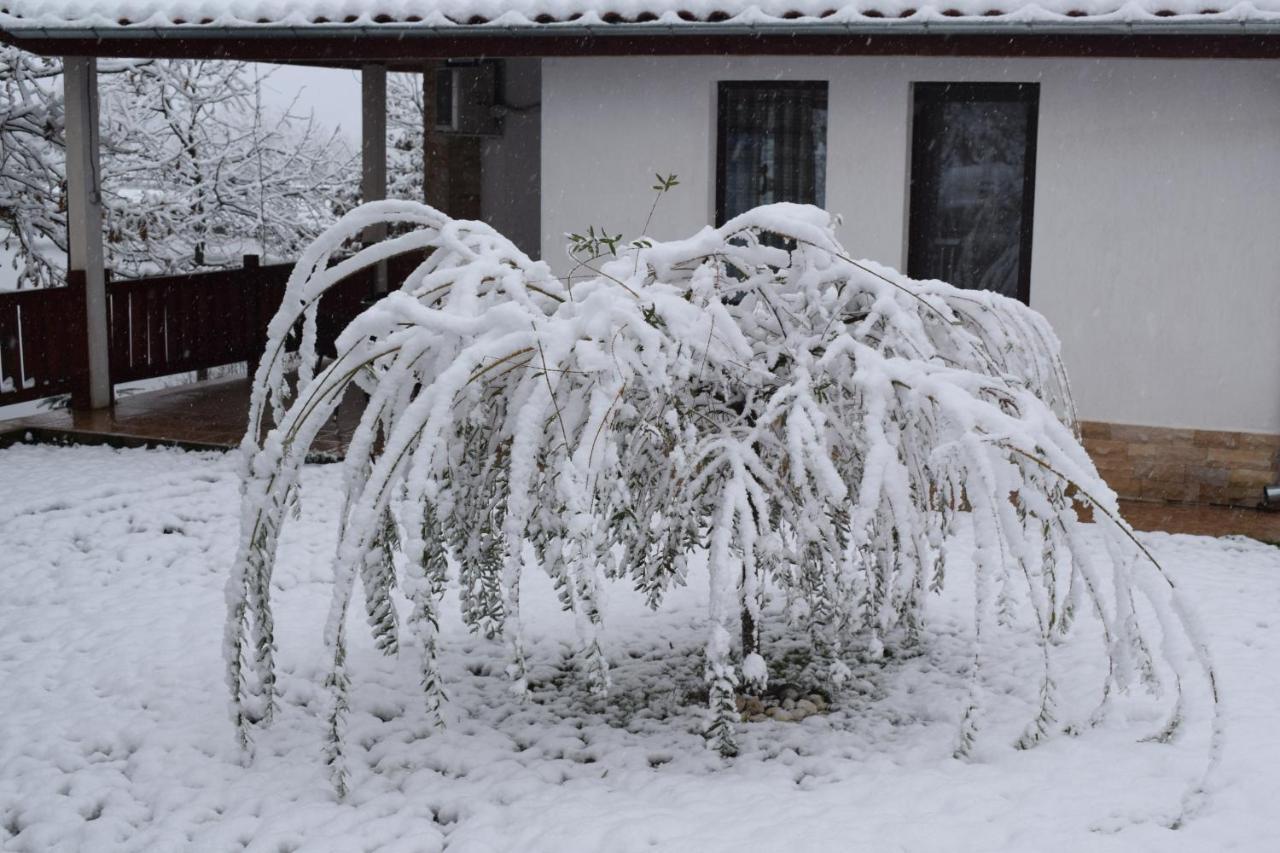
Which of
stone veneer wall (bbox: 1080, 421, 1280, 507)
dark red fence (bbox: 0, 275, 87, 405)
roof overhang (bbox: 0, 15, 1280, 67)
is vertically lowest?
stone veneer wall (bbox: 1080, 421, 1280, 507)

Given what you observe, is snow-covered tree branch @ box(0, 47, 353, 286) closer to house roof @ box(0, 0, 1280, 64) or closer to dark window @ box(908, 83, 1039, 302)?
house roof @ box(0, 0, 1280, 64)

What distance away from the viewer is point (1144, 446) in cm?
882

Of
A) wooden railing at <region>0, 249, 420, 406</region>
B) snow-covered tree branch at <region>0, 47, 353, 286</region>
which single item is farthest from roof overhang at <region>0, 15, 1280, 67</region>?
snow-covered tree branch at <region>0, 47, 353, 286</region>

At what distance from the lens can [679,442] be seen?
450 centimetres

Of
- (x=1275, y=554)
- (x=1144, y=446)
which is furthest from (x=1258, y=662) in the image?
(x=1144, y=446)

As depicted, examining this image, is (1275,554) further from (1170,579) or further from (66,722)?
(66,722)

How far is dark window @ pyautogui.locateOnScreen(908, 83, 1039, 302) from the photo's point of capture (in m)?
9.02

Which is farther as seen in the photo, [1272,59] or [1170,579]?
[1272,59]

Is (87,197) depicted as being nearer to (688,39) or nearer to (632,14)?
(632,14)

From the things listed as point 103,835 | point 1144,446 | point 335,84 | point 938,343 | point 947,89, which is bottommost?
point 103,835

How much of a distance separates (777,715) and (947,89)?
5117mm

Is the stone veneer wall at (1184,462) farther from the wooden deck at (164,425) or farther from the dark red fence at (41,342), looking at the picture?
the dark red fence at (41,342)

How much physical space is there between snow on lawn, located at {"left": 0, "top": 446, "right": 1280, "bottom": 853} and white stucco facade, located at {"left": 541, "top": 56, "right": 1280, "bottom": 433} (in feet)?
6.01

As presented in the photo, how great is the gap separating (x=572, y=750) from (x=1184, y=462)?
208 inches
